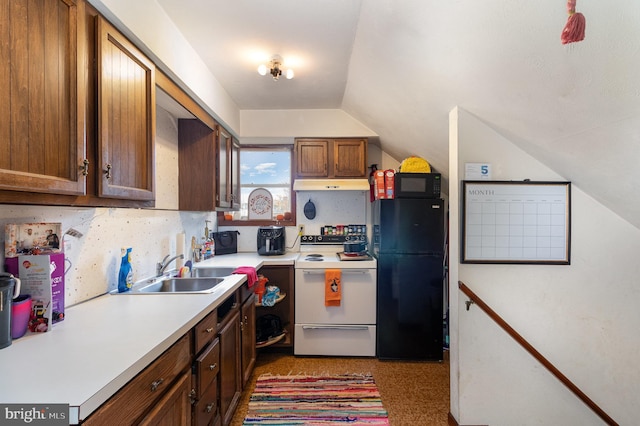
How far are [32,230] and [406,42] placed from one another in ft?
6.36

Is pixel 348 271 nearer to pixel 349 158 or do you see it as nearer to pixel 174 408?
pixel 349 158

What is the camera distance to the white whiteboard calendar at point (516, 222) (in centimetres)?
178

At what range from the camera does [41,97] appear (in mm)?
914

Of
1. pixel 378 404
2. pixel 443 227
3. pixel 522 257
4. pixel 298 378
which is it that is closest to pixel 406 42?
pixel 522 257

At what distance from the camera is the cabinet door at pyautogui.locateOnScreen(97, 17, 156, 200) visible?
3.77 ft

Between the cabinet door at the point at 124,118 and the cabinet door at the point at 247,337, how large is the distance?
107 cm

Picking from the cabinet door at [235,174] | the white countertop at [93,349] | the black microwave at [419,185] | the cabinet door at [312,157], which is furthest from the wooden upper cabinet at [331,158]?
the white countertop at [93,349]

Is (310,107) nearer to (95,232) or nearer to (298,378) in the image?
(95,232)

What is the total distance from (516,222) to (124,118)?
7.12 ft

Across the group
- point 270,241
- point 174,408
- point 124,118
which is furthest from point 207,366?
point 270,241

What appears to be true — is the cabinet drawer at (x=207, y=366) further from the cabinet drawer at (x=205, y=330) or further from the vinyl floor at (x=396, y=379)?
the vinyl floor at (x=396, y=379)

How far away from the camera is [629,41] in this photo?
979 mm

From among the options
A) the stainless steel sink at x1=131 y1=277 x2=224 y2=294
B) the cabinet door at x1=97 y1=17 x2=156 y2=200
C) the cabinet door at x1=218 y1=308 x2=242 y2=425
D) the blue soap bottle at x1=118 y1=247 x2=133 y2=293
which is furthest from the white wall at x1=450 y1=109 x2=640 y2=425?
the blue soap bottle at x1=118 y1=247 x2=133 y2=293

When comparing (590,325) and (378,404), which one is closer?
(590,325)
